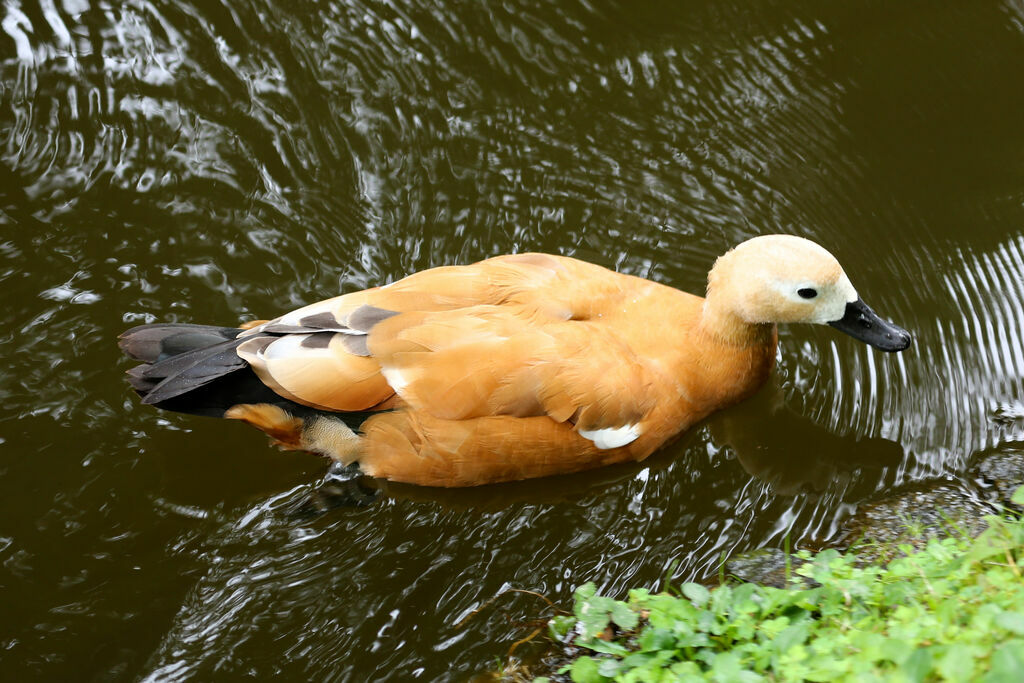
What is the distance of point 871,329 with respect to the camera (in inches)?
156

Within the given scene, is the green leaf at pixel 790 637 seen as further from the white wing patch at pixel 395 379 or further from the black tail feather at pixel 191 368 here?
the black tail feather at pixel 191 368

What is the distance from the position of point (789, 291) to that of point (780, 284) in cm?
5

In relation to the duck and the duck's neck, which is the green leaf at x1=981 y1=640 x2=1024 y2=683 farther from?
the duck's neck

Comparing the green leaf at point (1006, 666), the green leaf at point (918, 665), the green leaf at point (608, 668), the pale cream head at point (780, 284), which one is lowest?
the green leaf at point (608, 668)

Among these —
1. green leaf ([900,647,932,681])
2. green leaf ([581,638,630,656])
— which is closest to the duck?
green leaf ([581,638,630,656])

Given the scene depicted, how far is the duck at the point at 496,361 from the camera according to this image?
142 inches

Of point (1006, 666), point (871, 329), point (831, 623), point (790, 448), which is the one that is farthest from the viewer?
point (790, 448)

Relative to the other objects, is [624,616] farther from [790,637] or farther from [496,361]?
[496,361]

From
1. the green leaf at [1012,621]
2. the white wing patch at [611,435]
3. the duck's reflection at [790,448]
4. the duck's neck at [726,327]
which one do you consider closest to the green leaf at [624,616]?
the white wing patch at [611,435]

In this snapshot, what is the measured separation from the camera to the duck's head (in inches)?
148

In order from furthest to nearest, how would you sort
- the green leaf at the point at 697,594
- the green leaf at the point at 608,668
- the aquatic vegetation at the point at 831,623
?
1. the green leaf at the point at 697,594
2. the green leaf at the point at 608,668
3. the aquatic vegetation at the point at 831,623

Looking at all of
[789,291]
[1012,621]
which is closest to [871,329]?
[789,291]

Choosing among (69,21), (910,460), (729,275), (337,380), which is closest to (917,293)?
(910,460)

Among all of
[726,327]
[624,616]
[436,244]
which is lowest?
[624,616]
